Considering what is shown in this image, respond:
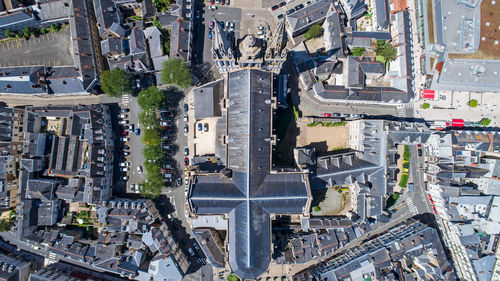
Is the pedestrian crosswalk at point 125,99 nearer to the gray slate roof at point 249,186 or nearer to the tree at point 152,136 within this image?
the tree at point 152,136

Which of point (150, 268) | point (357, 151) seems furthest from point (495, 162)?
point (150, 268)

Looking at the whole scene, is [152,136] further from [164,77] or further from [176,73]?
[176,73]

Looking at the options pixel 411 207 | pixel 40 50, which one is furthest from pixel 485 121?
pixel 40 50

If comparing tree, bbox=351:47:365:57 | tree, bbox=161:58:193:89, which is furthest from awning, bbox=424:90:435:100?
tree, bbox=161:58:193:89

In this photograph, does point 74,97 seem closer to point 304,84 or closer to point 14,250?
point 14,250

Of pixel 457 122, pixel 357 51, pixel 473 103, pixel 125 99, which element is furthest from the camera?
pixel 125 99

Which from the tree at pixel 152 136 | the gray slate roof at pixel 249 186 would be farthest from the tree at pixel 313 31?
the tree at pixel 152 136

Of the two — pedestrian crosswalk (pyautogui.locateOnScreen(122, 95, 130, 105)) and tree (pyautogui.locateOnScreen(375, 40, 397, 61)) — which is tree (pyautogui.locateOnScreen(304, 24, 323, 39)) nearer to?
tree (pyautogui.locateOnScreen(375, 40, 397, 61))

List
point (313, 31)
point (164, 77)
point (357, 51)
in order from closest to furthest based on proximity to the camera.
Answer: point (164, 77) < point (313, 31) < point (357, 51)
